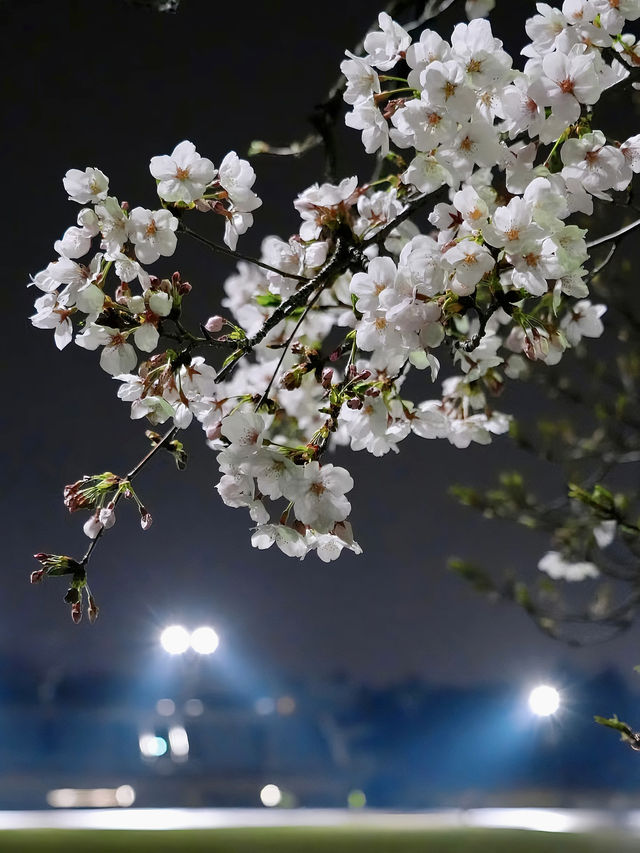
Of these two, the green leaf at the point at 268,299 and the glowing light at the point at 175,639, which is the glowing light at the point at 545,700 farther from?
the green leaf at the point at 268,299

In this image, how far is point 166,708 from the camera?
2567cm

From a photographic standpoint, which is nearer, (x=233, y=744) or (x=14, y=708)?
(x=14, y=708)

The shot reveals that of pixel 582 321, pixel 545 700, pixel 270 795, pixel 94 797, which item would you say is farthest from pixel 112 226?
pixel 270 795

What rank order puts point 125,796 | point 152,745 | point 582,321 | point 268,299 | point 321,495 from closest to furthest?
point 321,495 < point 268,299 < point 582,321 < point 125,796 < point 152,745

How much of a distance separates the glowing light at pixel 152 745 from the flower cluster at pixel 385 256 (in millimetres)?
25340

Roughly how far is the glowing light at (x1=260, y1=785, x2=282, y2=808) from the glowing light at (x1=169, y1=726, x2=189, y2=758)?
126 inches

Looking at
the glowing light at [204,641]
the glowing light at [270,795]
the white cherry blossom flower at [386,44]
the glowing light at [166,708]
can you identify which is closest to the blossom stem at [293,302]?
the white cherry blossom flower at [386,44]

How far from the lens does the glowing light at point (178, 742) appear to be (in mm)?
24203

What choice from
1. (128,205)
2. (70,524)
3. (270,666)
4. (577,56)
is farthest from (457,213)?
(270,666)

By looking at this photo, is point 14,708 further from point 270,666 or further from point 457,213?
point 457,213

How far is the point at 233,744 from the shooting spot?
2755 cm

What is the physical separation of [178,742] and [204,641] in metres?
19.5

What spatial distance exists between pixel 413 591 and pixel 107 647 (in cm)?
1071

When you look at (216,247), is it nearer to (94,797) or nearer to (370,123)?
(370,123)
